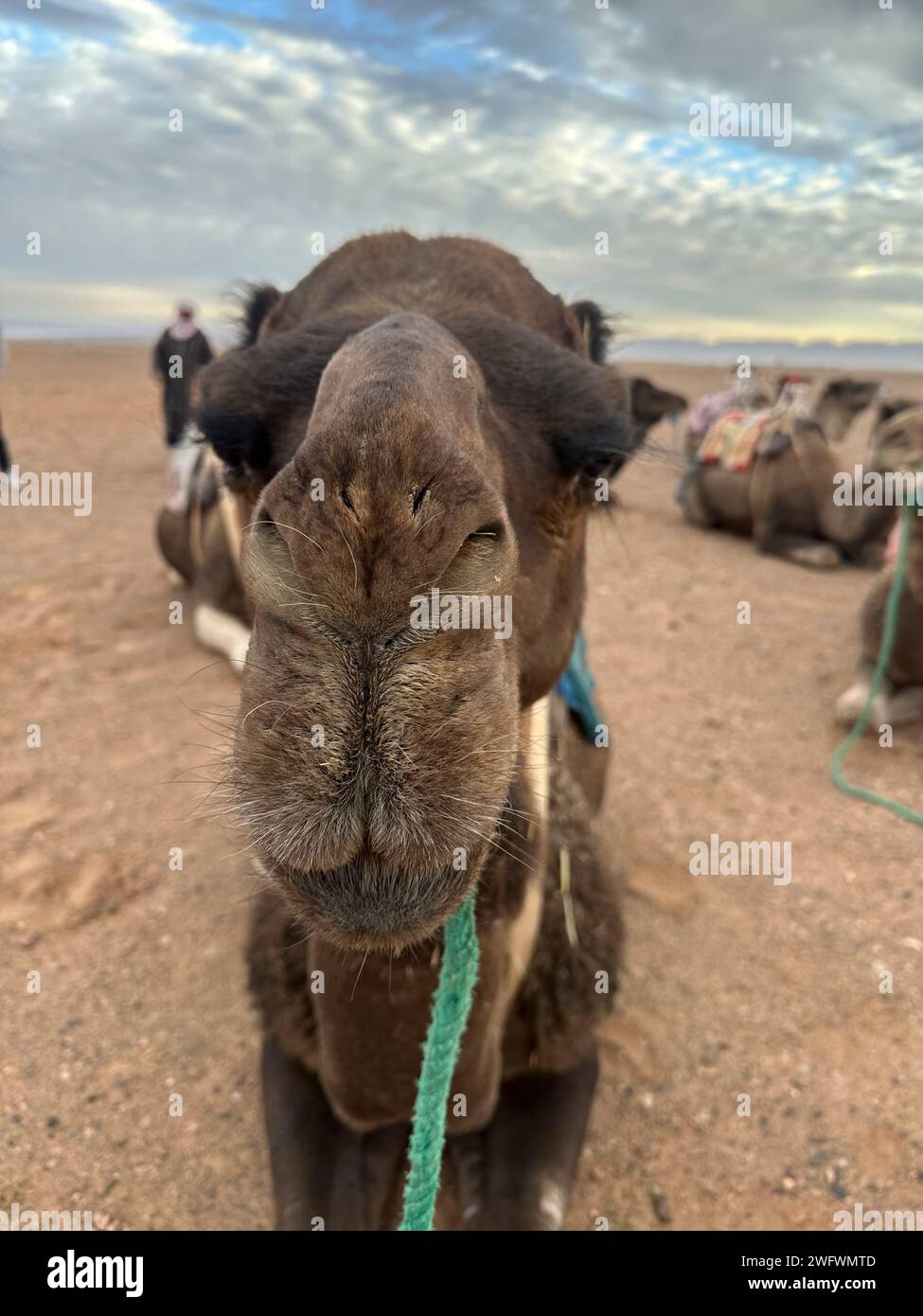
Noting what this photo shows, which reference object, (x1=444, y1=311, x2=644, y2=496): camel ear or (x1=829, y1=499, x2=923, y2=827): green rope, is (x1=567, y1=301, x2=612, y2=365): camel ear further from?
(x1=829, y1=499, x2=923, y2=827): green rope

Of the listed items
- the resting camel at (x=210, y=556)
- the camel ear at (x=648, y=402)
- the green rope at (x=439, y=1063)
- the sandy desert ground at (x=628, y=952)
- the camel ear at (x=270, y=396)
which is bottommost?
the sandy desert ground at (x=628, y=952)

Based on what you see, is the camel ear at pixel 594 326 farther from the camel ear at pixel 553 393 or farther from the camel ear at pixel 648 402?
the camel ear at pixel 553 393

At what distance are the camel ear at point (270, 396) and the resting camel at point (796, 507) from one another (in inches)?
352

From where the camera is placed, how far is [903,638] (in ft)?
18.7

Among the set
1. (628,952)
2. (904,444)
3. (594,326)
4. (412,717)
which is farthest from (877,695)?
(412,717)

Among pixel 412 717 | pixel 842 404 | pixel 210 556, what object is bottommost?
pixel 210 556

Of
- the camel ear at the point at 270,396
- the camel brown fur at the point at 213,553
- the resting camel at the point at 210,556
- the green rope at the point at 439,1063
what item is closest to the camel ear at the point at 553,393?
the camel ear at the point at 270,396

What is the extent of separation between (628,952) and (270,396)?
283cm

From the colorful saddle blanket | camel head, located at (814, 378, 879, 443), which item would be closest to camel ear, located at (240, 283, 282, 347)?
the colorful saddle blanket

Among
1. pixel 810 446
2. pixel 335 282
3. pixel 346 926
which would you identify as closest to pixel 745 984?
pixel 346 926

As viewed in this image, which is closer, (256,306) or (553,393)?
(553,393)

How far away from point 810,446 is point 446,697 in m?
10.5

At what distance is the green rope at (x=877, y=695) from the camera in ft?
15.9

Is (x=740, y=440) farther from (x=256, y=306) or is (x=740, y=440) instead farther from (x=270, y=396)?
(x=270, y=396)
